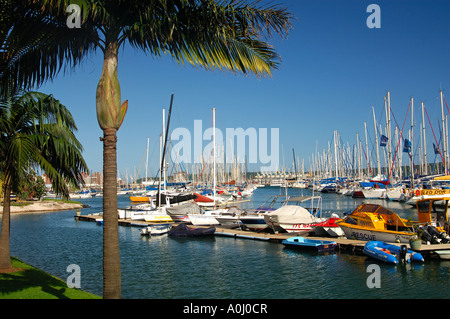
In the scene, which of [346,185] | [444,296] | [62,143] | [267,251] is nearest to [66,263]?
[267,251]

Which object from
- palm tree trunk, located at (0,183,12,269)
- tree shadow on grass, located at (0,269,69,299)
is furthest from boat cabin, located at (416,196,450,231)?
palm tree trunk, located at (0,183,12,269)

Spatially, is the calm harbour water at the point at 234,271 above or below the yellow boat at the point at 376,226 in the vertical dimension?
below

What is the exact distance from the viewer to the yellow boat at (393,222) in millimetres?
26867

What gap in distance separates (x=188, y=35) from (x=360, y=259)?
2266 centimetres

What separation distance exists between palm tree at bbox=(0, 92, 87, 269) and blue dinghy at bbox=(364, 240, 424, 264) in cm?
1992

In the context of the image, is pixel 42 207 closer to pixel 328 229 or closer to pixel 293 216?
pixel 293 216

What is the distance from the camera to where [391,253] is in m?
24.5

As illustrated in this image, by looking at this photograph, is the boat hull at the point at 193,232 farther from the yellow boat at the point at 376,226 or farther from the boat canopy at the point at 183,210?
the yellow boat at the point at 376,226

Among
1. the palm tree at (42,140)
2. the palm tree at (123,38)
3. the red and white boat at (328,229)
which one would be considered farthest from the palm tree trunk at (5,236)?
the red and white boat at (328,229)

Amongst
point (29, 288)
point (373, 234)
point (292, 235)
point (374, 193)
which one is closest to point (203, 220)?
point (292, 235)

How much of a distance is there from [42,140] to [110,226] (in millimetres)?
6003

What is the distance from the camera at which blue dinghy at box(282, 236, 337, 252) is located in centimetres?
2872

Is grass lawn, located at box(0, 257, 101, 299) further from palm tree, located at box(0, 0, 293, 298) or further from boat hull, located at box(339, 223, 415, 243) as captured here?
boat hull, located at box(339, 223, 415, 243)

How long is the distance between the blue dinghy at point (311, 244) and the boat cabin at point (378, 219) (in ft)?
9.97
